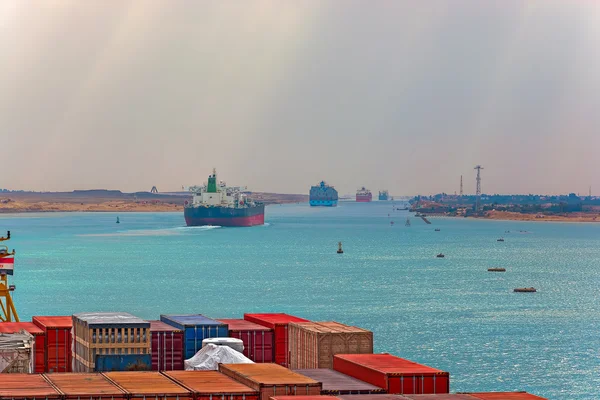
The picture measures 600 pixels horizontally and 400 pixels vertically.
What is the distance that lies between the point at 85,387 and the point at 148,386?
6.65ft

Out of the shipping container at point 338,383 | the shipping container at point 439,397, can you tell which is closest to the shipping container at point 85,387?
the shipping container at point 338,383

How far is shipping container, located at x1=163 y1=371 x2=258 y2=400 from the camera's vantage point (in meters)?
32.6

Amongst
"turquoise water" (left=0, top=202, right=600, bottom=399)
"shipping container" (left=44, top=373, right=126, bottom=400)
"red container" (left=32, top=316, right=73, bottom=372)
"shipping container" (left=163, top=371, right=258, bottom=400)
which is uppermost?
"shipping container" (left=44, top=373, right=126, bottom=400)

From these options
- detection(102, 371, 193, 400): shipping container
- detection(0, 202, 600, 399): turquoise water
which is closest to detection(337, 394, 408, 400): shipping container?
detection(102, 371, 193, 400): shipping container

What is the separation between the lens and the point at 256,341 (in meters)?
48.4

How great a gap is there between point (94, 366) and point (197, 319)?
26.9 ft

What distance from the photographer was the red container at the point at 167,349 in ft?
147

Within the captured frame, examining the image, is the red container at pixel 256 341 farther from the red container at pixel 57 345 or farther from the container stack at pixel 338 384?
the container stack at pixel 338 384

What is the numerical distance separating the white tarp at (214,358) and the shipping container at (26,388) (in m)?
7.64

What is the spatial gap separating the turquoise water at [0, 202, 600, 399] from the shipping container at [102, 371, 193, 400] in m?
26.5

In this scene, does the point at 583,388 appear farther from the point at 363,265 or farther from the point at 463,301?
the point at 363,265

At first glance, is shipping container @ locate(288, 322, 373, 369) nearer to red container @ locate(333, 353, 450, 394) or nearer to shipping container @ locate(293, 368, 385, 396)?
shipping container @ locate(293, 368, 385, 396)

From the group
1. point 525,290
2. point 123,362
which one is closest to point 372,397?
point 123,362

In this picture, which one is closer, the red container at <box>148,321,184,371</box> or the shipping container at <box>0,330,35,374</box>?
the shipping container at <box>0,330,35,374</box>
